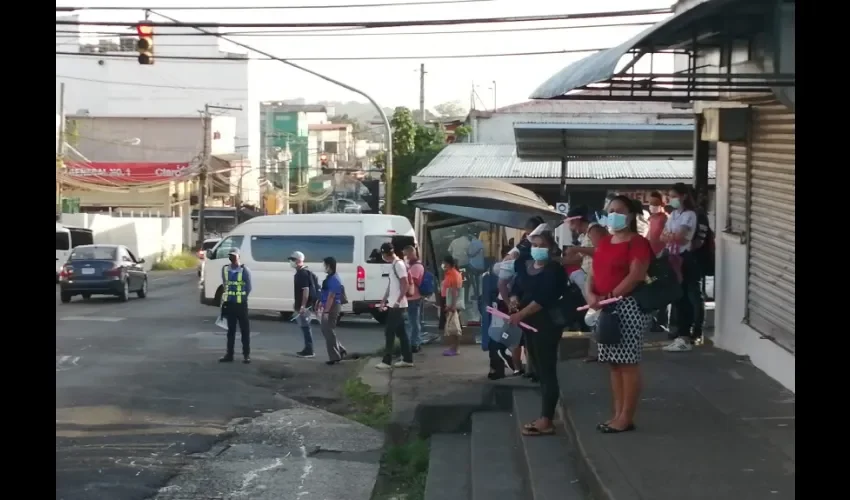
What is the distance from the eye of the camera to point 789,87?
7.57 m

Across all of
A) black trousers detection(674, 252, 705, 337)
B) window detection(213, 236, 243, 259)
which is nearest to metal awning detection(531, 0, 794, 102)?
black trousers detection(674, 252, 705, 337)

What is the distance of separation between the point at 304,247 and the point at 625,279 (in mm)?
16612

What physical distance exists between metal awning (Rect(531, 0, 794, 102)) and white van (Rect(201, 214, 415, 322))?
13.3 metres

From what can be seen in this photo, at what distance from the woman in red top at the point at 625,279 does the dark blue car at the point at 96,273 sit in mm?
22155

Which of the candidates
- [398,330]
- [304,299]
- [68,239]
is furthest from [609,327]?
[68,239]

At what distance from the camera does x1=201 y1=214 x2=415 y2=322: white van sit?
2273 centimetres

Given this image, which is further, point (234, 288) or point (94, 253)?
point (94, 253)

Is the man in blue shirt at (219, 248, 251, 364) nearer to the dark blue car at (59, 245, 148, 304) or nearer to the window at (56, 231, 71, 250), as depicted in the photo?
the dark blue car at (59, 245, 148, 304)

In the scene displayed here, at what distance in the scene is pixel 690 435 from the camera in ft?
24.1

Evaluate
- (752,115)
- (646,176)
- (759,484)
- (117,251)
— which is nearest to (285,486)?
(759,484)

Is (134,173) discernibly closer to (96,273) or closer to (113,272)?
(113,272)

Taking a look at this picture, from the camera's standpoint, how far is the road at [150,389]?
9023 mm
